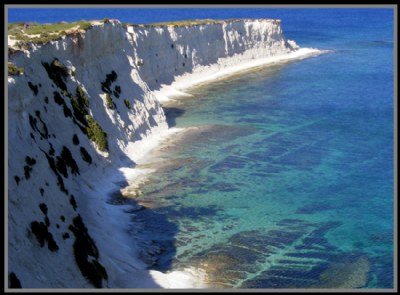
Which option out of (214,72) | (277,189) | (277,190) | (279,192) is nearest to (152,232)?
(279,192)

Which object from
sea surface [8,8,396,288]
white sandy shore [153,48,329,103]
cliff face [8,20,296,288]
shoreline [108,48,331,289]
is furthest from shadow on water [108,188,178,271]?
white sandy shore [153,48,329,103]

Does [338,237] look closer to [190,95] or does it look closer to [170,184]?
[170,184]

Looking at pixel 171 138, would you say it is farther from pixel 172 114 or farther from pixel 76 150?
pixel 76 150

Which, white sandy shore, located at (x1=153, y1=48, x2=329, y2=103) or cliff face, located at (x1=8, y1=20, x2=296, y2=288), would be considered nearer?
cliff face, located at (x1=8, y1=20, x2=296, y2=288)

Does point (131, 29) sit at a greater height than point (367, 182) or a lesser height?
greater

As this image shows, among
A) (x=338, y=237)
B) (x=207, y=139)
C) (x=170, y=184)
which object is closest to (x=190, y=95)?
(x=207, y=139)

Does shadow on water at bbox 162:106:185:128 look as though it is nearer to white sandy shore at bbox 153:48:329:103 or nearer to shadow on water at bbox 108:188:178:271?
white sandy shore at bbox 153:48:329:103
